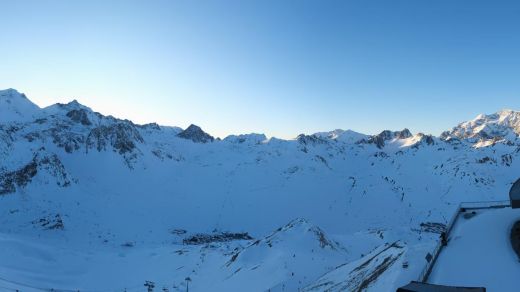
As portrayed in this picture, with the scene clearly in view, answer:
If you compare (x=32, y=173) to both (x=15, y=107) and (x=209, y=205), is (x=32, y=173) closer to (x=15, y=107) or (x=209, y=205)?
(x=209, y=205)

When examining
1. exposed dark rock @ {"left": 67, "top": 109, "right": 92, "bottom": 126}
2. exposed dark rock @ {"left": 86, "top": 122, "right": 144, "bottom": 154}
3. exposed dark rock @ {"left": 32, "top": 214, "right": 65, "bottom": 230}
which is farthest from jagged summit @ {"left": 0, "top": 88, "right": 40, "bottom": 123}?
exposed dark rock @ {"left": 32, "top": 214, "right": 65, "bottom": 230}

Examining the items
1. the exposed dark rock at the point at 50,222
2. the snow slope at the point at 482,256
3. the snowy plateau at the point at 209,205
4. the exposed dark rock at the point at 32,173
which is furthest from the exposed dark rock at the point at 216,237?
the snow slope at the point at 482,256

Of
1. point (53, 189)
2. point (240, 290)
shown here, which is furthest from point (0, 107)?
point (240, 290)

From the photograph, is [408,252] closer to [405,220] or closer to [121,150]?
[405,220]

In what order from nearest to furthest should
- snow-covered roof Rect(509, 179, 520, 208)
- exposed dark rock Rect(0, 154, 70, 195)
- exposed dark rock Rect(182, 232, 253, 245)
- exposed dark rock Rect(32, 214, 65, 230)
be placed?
1. snow-covered roof Rect(509, 179, 520, 208)
2. exposed dark rock Rect(32, 214, 65, 230)
3. exposed dark rock Rect(0, 154, 70, 195)
4. exposed dark rock Rect(182, 232, 253, 245)

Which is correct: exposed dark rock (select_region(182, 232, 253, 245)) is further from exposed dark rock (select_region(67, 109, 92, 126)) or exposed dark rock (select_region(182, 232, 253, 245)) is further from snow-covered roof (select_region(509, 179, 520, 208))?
snow-covered roof (select_region(509, 179, 520, 208))

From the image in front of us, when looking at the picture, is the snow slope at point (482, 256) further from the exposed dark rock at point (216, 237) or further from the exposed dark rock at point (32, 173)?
the exposed dark rock at point (32, 173)
